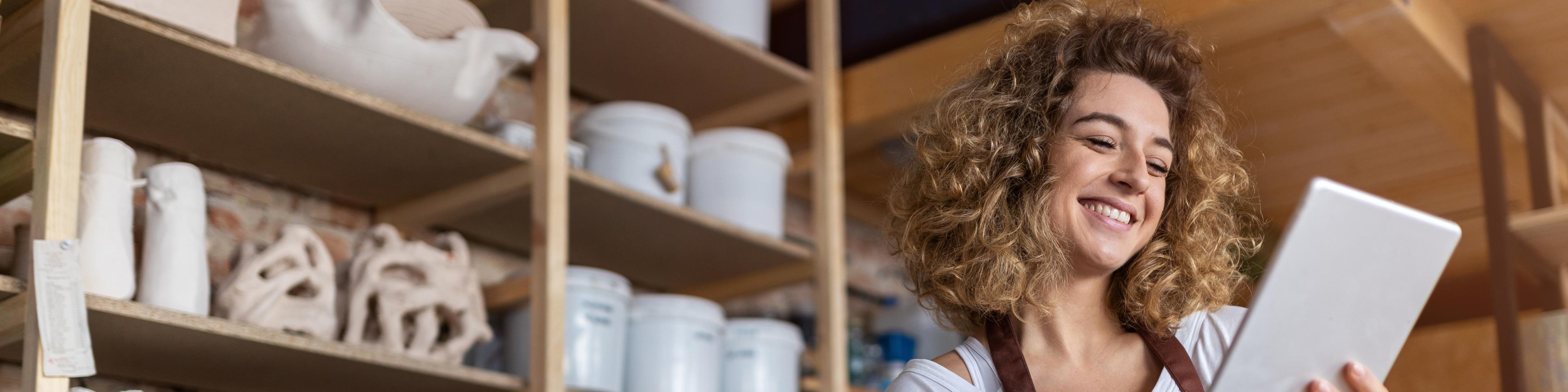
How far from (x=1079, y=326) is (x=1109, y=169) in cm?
17

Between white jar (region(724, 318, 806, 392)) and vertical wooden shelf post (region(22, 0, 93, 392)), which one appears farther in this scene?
white jar (region(724, 318, 806, 392))

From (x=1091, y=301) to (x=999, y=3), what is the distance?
143 centimetres

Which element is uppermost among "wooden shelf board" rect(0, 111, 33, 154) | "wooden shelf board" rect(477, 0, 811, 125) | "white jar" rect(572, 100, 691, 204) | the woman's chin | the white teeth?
"wooden shelf board" rect(477, 0, 811, 125)

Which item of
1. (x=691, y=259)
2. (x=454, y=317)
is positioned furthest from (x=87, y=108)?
(x=691, y=259)

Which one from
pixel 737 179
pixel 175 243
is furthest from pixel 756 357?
pixel 175 243

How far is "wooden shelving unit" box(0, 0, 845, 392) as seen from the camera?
163cm

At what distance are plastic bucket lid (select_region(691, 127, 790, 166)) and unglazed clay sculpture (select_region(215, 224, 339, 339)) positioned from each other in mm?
841

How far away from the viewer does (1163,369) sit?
1.30 metres

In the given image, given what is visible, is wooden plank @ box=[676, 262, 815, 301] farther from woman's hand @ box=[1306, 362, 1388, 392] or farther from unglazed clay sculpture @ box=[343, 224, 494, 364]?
woman's hand @ box=[1306, 362, 1388, 392]

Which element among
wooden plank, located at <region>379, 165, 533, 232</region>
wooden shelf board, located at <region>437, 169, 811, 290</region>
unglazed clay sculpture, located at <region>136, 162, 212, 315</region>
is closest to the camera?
unglazed clay sculpture, located at <region>136, 162, 212, 315</region>

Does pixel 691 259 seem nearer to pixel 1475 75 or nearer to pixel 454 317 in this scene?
pixel 454 317

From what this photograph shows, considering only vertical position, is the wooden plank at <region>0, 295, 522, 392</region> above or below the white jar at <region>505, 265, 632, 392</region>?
below

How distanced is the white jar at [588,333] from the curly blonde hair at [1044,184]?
0.90 metres

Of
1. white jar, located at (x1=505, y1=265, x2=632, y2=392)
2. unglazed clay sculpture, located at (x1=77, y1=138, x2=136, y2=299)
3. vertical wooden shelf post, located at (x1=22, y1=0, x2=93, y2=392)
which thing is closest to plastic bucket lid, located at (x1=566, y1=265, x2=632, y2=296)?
white jar, located at (x1=505, y1=265, x2=632, y2=392)
